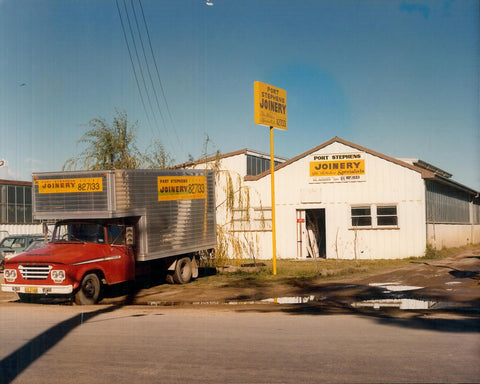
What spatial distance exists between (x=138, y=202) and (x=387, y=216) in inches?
557

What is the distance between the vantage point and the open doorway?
27.0m

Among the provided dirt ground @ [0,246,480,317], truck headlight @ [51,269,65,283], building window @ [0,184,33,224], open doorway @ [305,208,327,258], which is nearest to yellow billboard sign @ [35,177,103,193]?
truck headlight @ [51,269,65,283]

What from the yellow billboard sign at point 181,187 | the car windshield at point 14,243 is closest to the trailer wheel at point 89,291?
the yellow billboard sign at point 181,187

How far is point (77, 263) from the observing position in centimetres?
1330

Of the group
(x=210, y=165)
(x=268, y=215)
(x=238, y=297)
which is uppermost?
(x=210, y=165)

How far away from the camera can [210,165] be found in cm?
2297

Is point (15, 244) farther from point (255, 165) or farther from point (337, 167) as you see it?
point (337, 167)

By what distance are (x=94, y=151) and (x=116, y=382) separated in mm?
20672

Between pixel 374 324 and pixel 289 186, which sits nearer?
pixel 374 324

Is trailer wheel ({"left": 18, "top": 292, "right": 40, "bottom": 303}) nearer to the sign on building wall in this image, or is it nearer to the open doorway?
the open doorway

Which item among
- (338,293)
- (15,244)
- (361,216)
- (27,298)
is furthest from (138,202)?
(361,216)

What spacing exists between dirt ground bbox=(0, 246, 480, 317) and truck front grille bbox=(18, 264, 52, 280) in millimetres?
2134

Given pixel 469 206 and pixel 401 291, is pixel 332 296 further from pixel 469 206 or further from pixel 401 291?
pixel 469 206

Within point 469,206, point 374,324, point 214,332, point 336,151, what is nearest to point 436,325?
point 374,324
